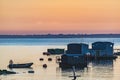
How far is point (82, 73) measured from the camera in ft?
74.6

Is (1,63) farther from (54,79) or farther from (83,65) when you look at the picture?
(54,79)

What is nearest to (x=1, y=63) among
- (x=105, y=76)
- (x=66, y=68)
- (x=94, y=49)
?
(x=66, y=68)

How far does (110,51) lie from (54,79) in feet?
37.2

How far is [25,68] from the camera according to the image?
83.3 ft

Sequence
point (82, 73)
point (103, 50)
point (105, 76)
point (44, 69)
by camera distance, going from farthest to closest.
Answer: point (103, 50)
point (44, 69)
point (82, 73)
point (105, 76)

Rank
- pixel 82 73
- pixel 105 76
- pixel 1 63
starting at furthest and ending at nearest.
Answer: pixel 1 63 < pixel 82 73 < pixel 105 76

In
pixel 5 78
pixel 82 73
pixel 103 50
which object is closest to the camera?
pixel 5 78

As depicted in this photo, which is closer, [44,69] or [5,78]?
[5,78]

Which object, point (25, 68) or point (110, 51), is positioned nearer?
point (25, 68)

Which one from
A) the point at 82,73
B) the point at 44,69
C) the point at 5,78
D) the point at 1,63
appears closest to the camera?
the point at 5,78

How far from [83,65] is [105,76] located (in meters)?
4.59

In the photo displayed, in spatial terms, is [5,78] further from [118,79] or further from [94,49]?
[94,49]

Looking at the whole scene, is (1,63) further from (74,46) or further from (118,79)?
(118,79)

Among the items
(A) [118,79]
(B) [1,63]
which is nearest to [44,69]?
(B) [1,63]
